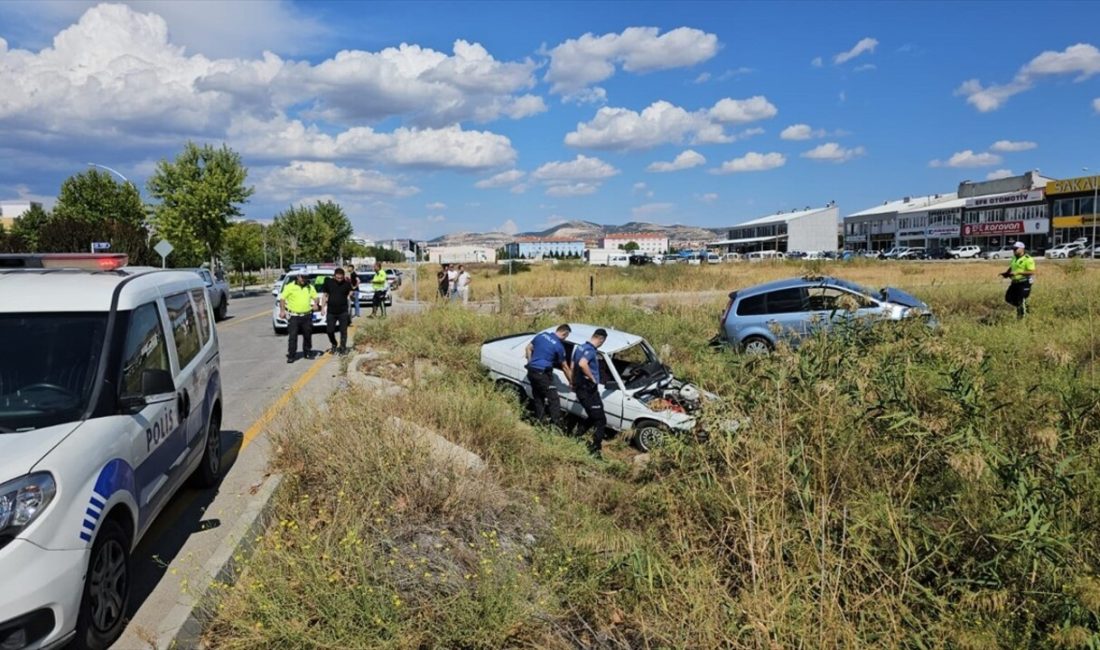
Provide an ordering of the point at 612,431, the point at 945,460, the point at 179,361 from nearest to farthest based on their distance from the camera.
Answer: the point at 945,460, the point at 179,361, the point at 612,431

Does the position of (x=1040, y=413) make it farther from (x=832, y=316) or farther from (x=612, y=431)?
(x=612, y=431)

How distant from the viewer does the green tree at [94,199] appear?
51.5m

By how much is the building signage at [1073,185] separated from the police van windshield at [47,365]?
280 feet

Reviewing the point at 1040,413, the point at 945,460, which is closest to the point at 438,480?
the point at 945,460

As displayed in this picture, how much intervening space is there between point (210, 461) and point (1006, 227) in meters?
90.9

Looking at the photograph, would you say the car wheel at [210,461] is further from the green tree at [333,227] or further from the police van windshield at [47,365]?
the green tree at [333,227]

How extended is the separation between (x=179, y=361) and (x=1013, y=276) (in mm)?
15275

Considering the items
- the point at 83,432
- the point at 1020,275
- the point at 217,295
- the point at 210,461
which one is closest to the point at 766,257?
the point at 217,295

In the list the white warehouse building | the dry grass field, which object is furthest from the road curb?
the white warehouse building

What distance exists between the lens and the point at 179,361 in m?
5.61

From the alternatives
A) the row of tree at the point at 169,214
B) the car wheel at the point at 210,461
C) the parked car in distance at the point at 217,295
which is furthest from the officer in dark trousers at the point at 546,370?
the row of tree at the point at 169,214

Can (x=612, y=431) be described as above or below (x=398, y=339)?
below

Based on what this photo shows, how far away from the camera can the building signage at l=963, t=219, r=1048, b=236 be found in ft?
246

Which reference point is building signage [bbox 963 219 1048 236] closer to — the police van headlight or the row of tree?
the row of tree
